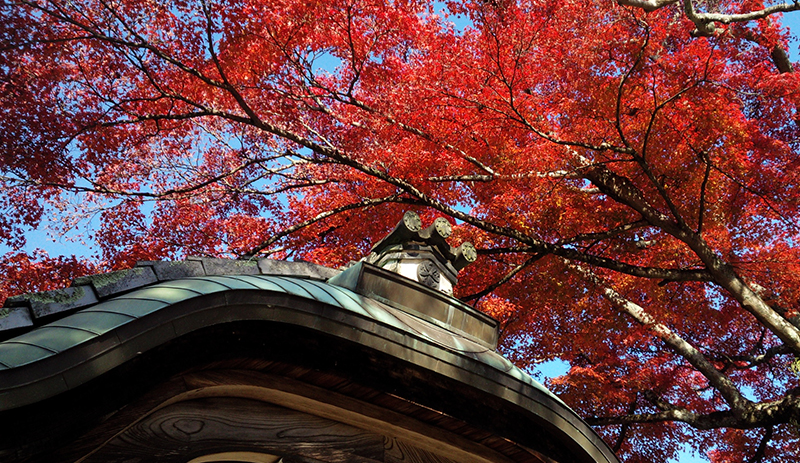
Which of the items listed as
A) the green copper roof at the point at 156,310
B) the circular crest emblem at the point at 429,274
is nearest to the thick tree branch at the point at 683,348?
the circular crest emblem at the point at 429,274

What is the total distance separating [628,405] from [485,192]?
681cm

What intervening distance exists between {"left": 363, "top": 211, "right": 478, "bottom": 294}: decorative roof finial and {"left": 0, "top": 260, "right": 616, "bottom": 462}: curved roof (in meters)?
1.00

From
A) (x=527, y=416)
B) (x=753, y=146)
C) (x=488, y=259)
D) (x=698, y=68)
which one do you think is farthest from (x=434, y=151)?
(x=527, y=416)

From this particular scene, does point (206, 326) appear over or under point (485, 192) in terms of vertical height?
under

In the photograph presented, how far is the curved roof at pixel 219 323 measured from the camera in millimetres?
2615

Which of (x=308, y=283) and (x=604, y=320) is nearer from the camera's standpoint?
(x=308, y=283)

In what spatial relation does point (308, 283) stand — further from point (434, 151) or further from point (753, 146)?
point (753, 146)

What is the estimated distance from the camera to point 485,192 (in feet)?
45.0

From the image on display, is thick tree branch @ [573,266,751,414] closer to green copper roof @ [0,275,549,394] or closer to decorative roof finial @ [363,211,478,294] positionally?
decorative roof finial @ [363,211,478,294]

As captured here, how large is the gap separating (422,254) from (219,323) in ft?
10.3

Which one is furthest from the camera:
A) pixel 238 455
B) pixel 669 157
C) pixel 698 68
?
pixel 669 157

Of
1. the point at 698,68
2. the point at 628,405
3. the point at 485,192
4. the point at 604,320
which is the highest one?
the point at 698,68

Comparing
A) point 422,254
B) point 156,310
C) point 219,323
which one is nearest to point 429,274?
point 422,254

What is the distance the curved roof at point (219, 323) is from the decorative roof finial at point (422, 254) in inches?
39.2
